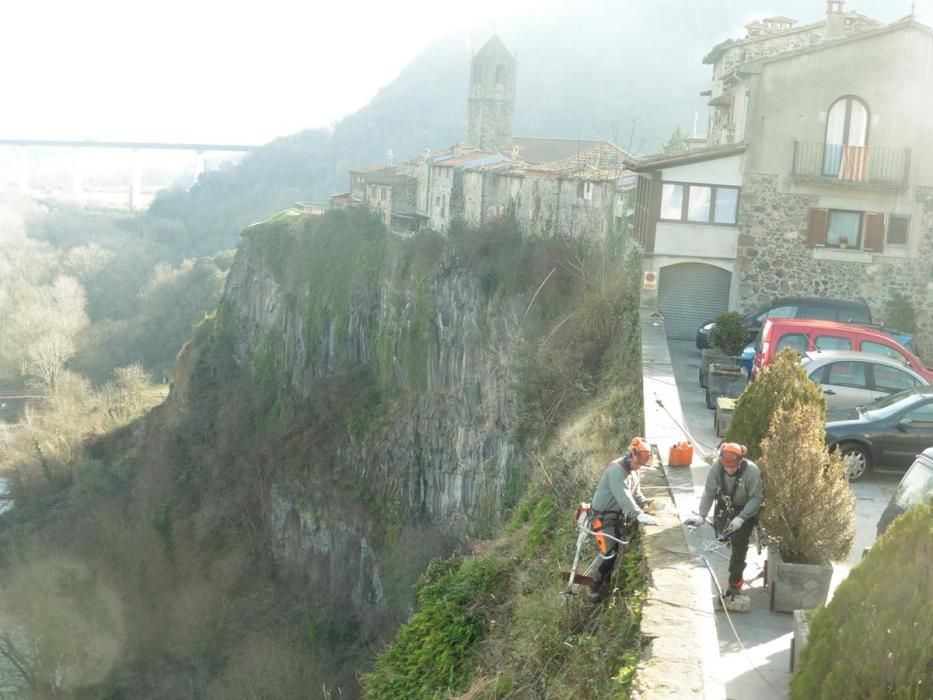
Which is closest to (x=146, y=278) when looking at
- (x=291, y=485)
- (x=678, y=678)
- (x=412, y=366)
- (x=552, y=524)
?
(x=291, y=485)

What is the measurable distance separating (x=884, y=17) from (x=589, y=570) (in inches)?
3286

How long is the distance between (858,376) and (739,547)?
23.9 feet

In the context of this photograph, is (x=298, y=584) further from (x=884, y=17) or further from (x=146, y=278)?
(x=884, y=17)

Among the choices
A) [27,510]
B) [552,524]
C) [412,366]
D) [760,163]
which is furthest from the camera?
[27,510]

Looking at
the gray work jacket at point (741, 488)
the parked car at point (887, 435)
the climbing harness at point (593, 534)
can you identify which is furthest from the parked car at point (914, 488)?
the parked car at point (887, 435)

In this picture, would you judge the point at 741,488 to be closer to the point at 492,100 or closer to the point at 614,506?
the point at 614,506

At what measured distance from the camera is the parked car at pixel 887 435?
521 inches

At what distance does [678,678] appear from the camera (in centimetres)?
677

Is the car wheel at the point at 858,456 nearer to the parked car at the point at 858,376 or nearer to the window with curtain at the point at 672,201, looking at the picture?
the parked car at the point at 858,376

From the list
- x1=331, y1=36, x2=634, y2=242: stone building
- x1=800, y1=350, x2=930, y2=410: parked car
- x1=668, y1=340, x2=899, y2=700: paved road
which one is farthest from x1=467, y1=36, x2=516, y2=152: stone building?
x1=668, y1=340, x2=899, y2=700: paved road

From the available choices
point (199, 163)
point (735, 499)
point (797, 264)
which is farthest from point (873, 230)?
point (199, 163)

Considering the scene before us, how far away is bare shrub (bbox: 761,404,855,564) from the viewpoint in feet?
28.9

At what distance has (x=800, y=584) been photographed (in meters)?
8.83

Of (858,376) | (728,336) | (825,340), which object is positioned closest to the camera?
(858,376)
